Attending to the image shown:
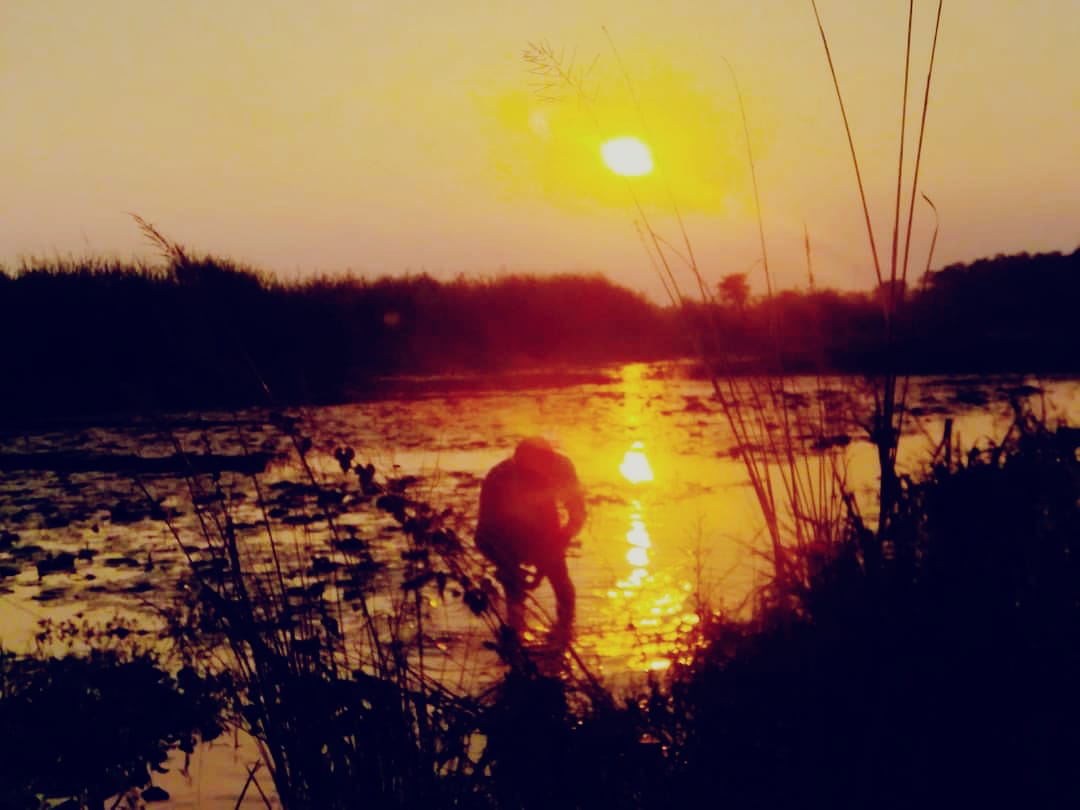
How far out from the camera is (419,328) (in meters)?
39.0

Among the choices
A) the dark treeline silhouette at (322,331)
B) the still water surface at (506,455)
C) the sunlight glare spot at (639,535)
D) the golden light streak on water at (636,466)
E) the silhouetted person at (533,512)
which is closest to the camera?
the still water surface at (506,455)

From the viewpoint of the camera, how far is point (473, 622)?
654 centimetres

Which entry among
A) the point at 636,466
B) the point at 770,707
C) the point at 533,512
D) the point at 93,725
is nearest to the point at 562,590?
the point at 533,512

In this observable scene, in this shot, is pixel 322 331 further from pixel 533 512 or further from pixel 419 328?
pixel 533 512

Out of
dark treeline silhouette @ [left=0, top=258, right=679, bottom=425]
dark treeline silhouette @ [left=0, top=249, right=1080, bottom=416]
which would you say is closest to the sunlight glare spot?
dark treeline silhouette @ [left=0, top=249, right=1080, bottom=416]

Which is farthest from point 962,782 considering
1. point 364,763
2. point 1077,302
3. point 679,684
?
point 1077,302

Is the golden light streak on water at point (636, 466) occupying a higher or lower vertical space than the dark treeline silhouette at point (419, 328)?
lower

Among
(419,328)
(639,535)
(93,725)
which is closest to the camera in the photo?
(93,725)

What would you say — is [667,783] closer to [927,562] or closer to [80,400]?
[927,562]

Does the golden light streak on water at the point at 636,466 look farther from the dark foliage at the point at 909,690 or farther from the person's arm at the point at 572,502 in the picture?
the dark foliage at the point at 909,690

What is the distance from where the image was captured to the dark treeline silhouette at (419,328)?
4.79 m

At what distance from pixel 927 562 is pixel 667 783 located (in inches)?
47.9

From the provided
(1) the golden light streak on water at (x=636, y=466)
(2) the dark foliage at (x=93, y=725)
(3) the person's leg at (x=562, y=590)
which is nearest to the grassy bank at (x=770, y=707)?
(2) the dark foliage at (x=93, y=725)

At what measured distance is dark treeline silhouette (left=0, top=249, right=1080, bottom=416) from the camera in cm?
479
